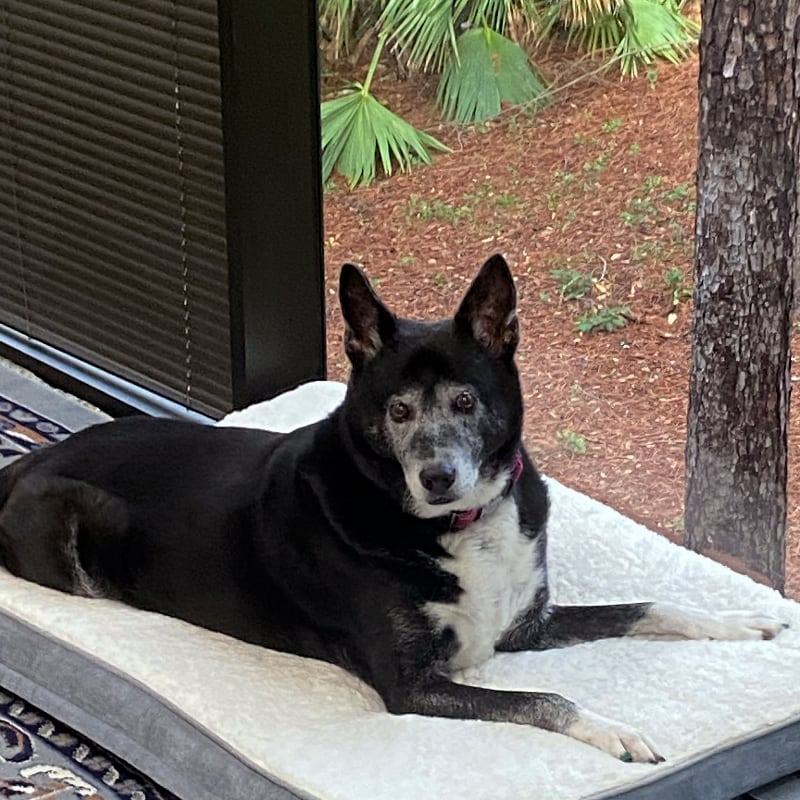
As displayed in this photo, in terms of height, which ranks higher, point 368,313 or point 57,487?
point 368,313

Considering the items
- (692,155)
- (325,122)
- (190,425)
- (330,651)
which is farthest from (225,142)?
(330,651)

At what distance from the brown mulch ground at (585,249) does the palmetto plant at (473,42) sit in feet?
0.12

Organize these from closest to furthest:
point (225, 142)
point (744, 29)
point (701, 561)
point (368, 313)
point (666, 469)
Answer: point (368, 313), point (744, 29), point (701, 561), point (666, 469), point (225, 142)

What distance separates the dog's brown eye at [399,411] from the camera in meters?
2.27

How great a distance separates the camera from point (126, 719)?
2.38 m

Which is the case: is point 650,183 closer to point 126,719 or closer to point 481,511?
point 481,511

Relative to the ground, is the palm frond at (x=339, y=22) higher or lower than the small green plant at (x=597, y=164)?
higher

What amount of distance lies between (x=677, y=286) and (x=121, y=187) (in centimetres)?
138

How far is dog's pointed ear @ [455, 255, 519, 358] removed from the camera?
2.26 metres

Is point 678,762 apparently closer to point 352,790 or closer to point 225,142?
point 352,790

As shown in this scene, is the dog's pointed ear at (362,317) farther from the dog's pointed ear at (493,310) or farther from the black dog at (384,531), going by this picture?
the dog's pointed ear at (493,310)

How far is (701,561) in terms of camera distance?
2.66 metres

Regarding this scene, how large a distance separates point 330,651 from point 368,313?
0.53m

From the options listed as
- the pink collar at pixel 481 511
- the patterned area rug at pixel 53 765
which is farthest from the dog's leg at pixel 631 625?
the patterned area rug at pixel 53 765
